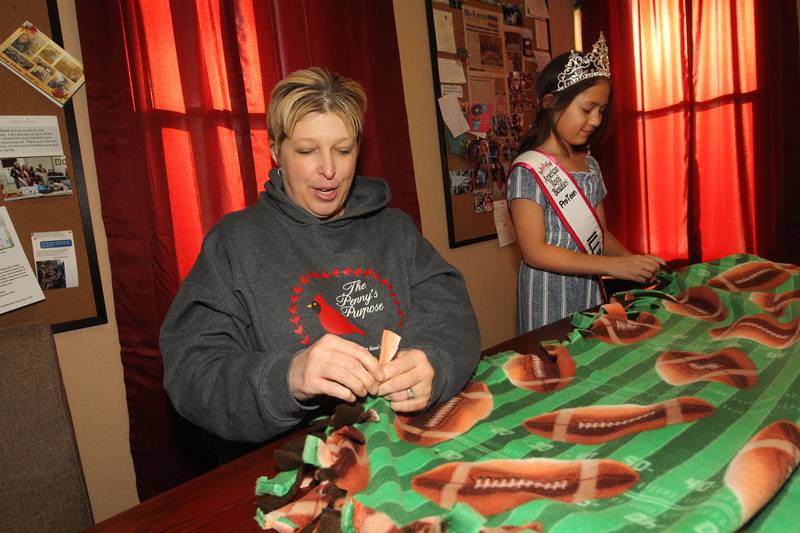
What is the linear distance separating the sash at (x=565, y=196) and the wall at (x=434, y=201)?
0.73 m

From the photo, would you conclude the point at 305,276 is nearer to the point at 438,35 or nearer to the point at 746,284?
the point at 746,284

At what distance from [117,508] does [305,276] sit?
1.05 metres

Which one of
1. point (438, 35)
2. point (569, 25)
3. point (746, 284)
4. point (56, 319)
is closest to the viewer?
point (746, 284)

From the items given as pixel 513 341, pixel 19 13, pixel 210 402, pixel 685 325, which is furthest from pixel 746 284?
pixel 19 13

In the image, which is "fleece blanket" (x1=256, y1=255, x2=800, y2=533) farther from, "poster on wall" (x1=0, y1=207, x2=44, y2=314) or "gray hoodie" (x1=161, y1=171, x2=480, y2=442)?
"poster on wall" (x1=0, y1=207, x2=44, y2=314)

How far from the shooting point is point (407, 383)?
80 centimetres

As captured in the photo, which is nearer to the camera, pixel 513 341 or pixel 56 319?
pixel 513 341

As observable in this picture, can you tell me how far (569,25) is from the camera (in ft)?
10.2

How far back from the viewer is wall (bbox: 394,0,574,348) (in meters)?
2.26

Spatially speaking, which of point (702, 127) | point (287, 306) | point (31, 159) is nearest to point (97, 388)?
point (31, 159)

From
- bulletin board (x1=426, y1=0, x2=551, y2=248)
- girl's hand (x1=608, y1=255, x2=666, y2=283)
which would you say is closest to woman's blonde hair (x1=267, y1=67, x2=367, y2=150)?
girl's hand (x1=608, y1=255, x2=666, y2=283)

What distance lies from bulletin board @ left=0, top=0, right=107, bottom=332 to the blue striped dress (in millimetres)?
1238

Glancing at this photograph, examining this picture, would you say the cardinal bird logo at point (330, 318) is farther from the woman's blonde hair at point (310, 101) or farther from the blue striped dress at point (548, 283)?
the blue striped dress at point (548, 283)

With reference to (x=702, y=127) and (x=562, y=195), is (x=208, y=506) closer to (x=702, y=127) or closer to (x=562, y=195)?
(x=562, y=195)
